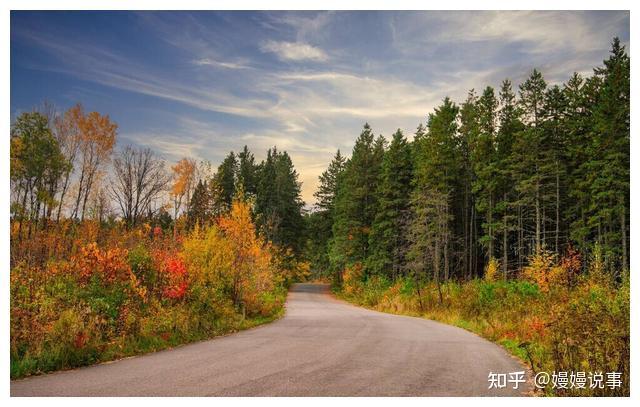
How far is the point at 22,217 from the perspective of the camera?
14.3 meters

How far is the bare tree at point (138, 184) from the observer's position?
33125mm

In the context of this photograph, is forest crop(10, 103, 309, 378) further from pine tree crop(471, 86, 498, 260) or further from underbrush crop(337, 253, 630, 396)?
pine tree crop(471, 86, 498, 260)

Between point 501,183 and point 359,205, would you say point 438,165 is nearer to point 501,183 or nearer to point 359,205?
point 501,183

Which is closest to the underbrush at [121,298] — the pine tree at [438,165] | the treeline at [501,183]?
the treeline at [501,183]

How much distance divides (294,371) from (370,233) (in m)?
36.7

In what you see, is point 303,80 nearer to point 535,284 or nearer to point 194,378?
point 194,378

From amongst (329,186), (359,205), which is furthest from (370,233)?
(329,186)

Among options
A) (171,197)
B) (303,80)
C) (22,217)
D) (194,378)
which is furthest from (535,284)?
(171,197)

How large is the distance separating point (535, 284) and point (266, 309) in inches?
489

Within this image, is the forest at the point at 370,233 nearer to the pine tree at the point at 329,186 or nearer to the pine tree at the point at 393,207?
the pine tree at the point at 393,207

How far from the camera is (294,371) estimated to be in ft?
26.1

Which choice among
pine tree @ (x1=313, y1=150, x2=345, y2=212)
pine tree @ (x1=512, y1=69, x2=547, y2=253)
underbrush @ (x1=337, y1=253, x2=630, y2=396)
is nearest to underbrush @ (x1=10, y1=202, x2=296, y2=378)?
underbrush @ (x1=337, y1=253, x2=630, y2=396)

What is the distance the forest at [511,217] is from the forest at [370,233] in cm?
11

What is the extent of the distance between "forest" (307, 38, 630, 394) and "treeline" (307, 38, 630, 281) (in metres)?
0.12
